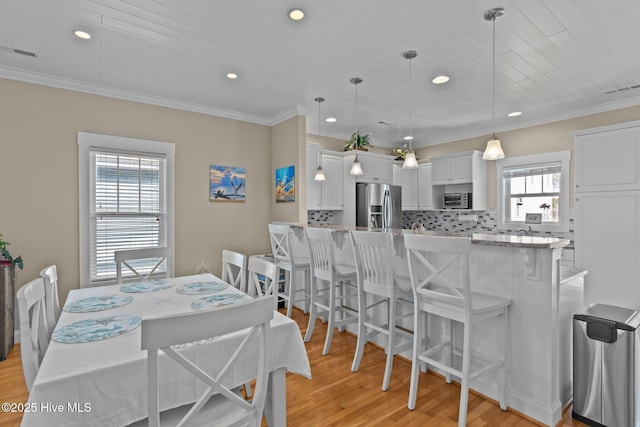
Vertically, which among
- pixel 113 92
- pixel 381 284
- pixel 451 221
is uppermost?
pixel 113 92

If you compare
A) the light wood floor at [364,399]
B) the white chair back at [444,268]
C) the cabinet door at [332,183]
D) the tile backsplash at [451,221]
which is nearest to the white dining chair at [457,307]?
the white chair back at [444,268]

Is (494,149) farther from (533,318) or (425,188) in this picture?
(425,188)

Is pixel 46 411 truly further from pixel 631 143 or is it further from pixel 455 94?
pixel 631 143

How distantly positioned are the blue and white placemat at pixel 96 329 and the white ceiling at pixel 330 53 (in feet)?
6.61

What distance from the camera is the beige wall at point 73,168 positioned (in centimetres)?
324

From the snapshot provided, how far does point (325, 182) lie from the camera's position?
5.24 metres

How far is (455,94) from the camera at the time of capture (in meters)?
3.90

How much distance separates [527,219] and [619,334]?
3.41m

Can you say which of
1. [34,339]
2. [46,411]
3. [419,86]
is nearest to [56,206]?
[34,339]

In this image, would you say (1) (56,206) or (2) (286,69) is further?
(1) (56,206)

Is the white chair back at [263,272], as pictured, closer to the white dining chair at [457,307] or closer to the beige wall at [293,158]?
the white dining chair at [457,307]

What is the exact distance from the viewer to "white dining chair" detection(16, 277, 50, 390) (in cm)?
134

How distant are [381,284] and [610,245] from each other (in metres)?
2.86

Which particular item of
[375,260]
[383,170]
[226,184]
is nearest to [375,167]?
[383,170]
